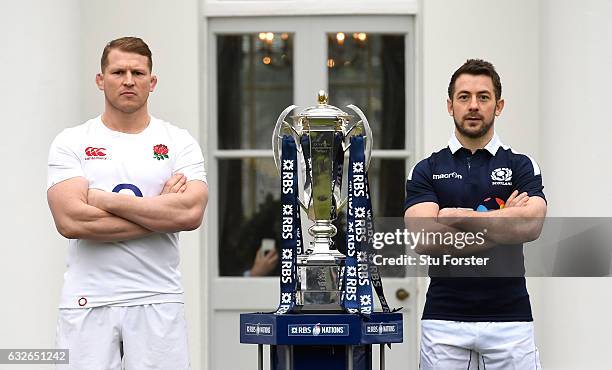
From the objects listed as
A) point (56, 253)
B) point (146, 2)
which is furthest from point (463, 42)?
point (56, 253)

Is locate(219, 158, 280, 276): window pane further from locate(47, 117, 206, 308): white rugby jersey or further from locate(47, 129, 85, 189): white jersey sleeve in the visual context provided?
locate(47, 129, 85, 189): white jersey sleeve

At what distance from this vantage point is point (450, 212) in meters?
4.14

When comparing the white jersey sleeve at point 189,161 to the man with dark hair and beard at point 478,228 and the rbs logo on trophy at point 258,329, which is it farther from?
the man with dark hair and beard at point 478,228

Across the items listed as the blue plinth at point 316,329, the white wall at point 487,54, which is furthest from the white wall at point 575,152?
the blue plinth at point 316,329

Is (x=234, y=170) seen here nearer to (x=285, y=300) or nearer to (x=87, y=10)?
(x=87, y=10)

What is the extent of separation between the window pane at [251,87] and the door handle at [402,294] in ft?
3.44

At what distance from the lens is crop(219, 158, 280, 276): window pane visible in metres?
6.82

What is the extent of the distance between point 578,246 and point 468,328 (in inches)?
69.1

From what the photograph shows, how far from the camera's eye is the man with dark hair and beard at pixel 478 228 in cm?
412

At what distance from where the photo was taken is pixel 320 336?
160 inches

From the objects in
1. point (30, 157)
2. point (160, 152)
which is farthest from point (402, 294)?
point (160, 152)

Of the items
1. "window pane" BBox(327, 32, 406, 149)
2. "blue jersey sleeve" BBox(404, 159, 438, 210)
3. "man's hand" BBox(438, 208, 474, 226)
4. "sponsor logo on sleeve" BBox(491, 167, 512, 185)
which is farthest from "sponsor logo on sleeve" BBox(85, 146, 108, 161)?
"window pane" BBox(327, 32, 406, 149)

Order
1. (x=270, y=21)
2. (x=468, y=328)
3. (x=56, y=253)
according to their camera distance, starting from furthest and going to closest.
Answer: (x=270, y=21) < (x=56, y=253) < (x=468, y=328)

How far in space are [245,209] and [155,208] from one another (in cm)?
267
